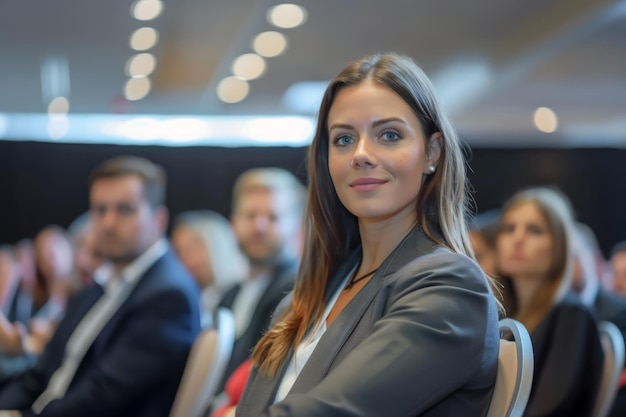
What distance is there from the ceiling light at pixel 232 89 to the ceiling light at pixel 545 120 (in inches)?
122

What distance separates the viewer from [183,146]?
948 cm

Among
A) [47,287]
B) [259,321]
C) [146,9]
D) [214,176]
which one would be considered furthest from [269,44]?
[259,321]

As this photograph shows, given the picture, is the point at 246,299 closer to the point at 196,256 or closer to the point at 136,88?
the point at 196,256

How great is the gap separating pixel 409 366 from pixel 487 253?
2.96 m

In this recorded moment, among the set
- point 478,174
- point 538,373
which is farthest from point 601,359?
point 478,174

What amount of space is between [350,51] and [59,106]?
3279mm

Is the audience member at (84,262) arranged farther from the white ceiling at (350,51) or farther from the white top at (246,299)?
the white ceiling at (350,51)

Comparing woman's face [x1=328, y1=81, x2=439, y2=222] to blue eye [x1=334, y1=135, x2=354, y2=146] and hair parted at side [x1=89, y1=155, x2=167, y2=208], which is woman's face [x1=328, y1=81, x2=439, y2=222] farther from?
hair parted at side [x1=89, y1=155, x2=167, y2=208]

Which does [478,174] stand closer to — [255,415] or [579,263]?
[579,263]

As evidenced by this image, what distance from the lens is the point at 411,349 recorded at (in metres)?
1.31

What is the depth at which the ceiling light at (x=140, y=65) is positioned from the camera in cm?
700

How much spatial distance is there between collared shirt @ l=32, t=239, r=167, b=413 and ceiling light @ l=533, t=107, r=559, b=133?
21.7 feet

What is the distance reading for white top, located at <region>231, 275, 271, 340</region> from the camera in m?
3.78

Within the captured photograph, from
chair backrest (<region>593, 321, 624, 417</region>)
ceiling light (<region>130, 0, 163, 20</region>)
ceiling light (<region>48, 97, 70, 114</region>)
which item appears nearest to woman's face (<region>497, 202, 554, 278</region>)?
chair backrest (<region>593, 321, 624, 417</region>)
